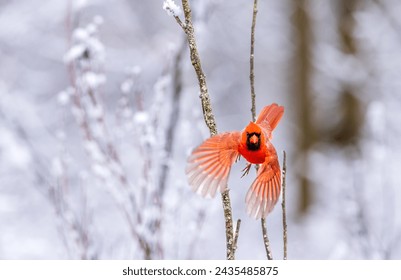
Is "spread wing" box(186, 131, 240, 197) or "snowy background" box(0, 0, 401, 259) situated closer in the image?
"spread wing" box(186, 131, 240, 197)

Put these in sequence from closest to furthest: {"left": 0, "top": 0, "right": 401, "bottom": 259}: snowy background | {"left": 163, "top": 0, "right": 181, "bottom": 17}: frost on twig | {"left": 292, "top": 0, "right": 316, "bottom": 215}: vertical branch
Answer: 1. {"left": 163, "top": 0, "right": 181, "bottom": 17}: frost on twig
2. {"left": 0, "top": 0, "right": 401, "bottom": 259}: snowy background
3. {"left": 292, "top": 0, "right": 316, "bottom": 215}: vertical branch

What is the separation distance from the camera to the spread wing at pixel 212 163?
1.35 ft

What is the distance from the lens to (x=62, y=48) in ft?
18.7

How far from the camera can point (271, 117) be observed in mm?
479

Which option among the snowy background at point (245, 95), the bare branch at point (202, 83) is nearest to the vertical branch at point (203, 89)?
the bare branch at point (202, 83)

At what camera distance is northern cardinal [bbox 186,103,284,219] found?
417 millimetres

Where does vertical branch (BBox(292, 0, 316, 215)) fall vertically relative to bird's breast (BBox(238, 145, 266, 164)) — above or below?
above

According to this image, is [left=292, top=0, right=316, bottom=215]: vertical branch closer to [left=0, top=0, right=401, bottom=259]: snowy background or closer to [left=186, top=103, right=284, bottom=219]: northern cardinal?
[left=0, top=0, right=401, bottom=259]: snowy background

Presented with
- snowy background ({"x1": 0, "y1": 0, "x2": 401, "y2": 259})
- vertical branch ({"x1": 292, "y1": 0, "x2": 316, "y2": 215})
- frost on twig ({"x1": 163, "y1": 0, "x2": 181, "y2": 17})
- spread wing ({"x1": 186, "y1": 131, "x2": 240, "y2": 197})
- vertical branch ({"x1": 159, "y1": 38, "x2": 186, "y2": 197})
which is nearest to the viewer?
spread wing ({"x1": 186, "y1": 131, "x2": 240, "y2": 197})

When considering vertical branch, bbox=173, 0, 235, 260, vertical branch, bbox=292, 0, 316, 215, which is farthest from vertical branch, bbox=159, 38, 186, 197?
vertical branch, bbox=292, 0, 316, 215

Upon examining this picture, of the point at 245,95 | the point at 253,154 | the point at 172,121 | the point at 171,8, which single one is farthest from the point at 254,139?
the point at 245,95

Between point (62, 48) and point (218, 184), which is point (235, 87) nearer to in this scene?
point (62, 48)

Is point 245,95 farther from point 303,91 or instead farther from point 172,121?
point 172,121

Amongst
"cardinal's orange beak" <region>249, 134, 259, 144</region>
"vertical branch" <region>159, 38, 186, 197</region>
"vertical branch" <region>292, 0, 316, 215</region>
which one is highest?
"vertical branch" <region>292, 0, 316, 215</region>
